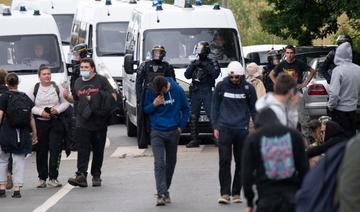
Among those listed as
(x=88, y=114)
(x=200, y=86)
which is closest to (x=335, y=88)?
(x=88, y=114)

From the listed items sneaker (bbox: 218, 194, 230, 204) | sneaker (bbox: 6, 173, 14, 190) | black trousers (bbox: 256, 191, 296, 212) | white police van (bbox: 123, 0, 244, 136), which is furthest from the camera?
white police van (bbox: 123, 0, 244, 136)

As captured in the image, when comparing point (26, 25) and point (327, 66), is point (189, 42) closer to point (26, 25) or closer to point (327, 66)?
point (26, 25)

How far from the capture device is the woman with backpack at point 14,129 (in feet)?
49.5

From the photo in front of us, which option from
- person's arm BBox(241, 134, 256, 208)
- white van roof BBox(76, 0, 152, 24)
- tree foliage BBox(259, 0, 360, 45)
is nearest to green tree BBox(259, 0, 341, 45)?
tree foliage BBox(259, 0, 360, 45)

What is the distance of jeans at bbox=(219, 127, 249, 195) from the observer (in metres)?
13.7

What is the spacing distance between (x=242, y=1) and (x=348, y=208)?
1563 inches

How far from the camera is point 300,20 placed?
2694 centimetres

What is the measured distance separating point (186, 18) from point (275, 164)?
13527mm

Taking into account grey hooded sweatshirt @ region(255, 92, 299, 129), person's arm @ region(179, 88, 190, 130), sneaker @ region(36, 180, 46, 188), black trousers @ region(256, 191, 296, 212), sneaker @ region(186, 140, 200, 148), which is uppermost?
grey hooded sweatshirt @ region(255, 92, 299, 129)

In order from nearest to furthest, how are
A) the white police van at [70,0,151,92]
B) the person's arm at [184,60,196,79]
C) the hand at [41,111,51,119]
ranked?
the hand at [41,111,51,119] → the person's arm at [184,60,196,79] → the white police van at [70,0,151,92]

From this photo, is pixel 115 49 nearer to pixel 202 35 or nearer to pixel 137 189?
pixel 202 35

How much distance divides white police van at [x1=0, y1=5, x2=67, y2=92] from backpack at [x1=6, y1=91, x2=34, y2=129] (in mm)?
5993

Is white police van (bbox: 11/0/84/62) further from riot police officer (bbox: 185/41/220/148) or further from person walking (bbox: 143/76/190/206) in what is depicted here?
person walking (bbox: 143/76/190/206)

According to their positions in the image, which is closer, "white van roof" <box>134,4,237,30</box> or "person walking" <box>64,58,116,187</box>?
"person walking" <box>64,58,116,187</box>
